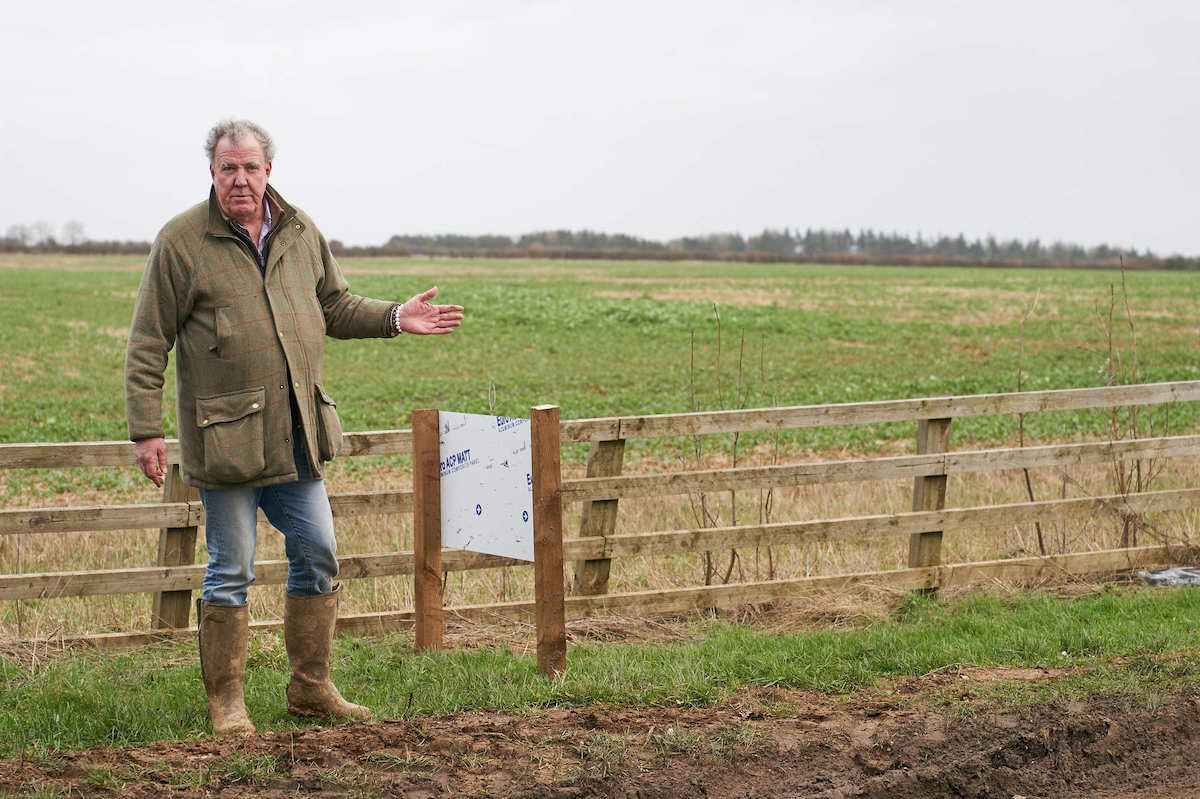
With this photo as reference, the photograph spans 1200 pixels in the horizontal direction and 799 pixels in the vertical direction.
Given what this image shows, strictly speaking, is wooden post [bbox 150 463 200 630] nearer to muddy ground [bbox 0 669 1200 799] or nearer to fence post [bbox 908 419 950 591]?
muddy ground [bbox 0 669 1200 799]

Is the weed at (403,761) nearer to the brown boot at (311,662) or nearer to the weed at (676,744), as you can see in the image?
the brown boot at (311,662)

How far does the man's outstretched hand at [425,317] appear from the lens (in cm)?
449

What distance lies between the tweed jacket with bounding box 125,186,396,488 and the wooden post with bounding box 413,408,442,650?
1.00 meters

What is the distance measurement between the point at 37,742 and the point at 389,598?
2892 millimetres

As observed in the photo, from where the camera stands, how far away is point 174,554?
213 inches

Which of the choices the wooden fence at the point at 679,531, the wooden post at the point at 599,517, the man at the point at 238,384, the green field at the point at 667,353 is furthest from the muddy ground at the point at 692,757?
the green field at the point at 667,353

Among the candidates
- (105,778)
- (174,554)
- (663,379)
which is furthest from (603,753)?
(663,379)

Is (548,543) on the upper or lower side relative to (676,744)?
upper

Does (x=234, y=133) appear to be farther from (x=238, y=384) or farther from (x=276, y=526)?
(x=276, y=526)

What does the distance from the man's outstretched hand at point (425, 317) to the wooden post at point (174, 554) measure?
1.60 metres

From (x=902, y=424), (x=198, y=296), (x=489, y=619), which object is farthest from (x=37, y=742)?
(x=902, y=424)

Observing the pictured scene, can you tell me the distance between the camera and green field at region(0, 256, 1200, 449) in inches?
731

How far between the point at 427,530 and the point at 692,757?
1797 millimetres

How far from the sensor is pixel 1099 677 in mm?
4691
